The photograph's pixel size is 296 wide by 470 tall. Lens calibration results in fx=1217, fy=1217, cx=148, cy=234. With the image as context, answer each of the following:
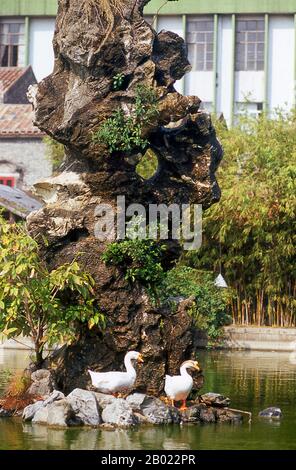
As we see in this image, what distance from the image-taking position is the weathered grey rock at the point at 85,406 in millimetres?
12617

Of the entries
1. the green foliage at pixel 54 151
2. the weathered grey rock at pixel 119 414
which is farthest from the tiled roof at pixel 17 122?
the weathered grey rock at pixel 119 414

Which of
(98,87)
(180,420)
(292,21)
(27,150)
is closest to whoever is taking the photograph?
(180,420)

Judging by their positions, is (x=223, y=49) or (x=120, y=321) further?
(x=223, y=49)

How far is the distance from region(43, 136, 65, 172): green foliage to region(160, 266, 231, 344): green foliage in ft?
32.3

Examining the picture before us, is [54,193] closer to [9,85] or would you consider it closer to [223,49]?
[9,85]

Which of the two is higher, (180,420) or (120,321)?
(120,321)

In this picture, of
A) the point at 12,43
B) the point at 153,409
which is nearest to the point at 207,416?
the point at 153,409

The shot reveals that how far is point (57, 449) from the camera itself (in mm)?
11312

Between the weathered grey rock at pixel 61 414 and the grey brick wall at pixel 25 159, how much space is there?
24.5m

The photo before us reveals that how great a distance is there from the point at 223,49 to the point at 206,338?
64.0ft

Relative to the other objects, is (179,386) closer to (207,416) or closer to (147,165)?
(207,416)

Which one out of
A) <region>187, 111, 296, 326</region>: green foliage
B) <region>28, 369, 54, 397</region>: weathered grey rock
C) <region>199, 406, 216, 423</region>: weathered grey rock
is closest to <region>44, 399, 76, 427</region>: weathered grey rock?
<region>28, 369, 54, 397</region>: weathered grey rock

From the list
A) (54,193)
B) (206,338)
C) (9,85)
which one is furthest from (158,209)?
(9,85)

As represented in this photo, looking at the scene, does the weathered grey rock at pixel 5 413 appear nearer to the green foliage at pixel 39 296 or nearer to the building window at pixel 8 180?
the green foliage at pixel 39 296
